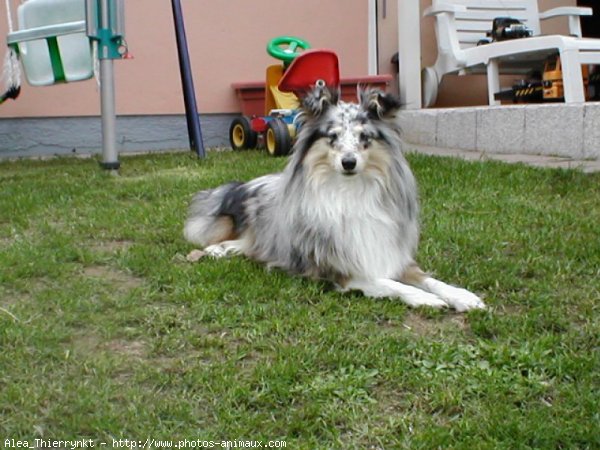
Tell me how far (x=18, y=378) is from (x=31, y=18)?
4669 millimetres

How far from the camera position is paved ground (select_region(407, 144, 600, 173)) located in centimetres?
530

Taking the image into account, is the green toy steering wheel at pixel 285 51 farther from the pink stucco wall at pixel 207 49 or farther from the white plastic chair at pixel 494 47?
the white plastic chair at pixel 494 47

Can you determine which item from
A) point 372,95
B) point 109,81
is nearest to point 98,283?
point 372,95

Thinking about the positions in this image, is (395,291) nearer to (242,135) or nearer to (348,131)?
(348,131)

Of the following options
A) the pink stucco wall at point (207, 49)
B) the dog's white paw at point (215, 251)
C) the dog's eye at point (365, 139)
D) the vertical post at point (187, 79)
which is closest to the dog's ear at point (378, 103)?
the dog's eye at point (365, 139)

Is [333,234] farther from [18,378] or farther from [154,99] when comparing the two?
[154,99]

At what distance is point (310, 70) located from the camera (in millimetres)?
6379

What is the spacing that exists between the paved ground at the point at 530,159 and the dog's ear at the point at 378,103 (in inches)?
89.6

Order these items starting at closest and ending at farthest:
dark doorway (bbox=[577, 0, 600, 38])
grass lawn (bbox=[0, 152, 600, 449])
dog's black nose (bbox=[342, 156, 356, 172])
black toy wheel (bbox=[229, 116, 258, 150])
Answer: grass lawn (bbox=[0, 152, 600, 449]) → dog's black nose (bbox=[342, 156, 356, 172]) → black toy wheel (bbox=[229, 116, 258, 150]) → dark doorway (bbox=[577, 0, 600, 38])

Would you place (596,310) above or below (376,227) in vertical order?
below

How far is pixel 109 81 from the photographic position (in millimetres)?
5734

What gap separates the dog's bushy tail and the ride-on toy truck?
5.47 ft

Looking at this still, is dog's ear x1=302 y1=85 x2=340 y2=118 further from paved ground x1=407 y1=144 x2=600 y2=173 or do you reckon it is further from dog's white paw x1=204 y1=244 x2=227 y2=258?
paved ground x1=407 y1=144 x2=600 y2=173

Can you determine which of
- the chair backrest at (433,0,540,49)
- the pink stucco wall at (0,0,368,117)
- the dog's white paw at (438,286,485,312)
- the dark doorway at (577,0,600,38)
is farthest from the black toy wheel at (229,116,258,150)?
the dark doorway at (577,0,600,38)
